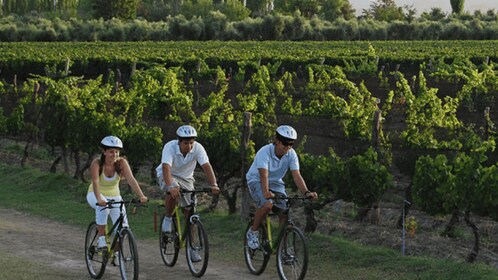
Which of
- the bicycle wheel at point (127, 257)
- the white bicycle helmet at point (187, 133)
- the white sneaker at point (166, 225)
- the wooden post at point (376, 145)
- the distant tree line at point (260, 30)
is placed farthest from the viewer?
the distant tree line at point (260, 30)

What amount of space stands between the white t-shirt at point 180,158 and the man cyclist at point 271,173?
597 mm

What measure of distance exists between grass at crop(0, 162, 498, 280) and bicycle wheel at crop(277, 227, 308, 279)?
88 centimetres

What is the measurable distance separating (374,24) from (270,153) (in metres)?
81.9

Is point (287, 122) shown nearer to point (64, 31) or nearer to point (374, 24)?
point (64, 31)

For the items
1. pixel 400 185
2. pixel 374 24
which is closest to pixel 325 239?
pixel 400 185

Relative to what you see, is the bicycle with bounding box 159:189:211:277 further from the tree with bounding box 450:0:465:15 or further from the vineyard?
the tree with bounding box 450:0:465:15

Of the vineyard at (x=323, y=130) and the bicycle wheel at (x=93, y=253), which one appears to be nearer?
the bicycle wheel at (x=93, y=253)

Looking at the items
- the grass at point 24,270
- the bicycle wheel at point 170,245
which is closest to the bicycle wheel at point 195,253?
the bicycle wheel at point 170,245

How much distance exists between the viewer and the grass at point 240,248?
38.9 feet

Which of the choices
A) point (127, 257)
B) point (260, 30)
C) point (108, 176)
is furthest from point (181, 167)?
point (260, 30)

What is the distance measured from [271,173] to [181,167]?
3.46ft

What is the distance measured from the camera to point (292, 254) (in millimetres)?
11008

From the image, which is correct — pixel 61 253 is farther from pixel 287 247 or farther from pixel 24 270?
pixel 287 247

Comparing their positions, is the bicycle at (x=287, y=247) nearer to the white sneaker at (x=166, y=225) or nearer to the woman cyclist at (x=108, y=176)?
the white sneaker at (x=166, y=225)
